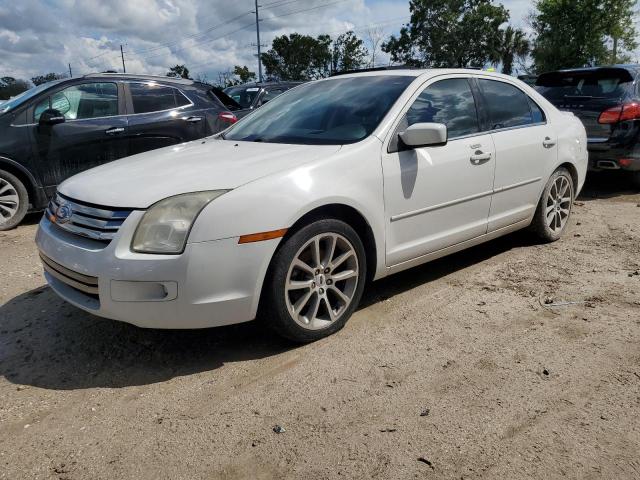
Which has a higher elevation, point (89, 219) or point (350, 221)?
point (89, 219)

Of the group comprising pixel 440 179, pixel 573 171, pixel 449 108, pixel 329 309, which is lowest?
pixel 329 309

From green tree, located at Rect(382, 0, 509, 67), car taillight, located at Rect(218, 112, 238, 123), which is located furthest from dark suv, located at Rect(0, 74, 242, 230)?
green tree, located at Rect(382, 0, 509, 67)

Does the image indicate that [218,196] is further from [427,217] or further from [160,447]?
[427,217]

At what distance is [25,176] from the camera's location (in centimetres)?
605

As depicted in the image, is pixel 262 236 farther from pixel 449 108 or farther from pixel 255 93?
pixel 255 93

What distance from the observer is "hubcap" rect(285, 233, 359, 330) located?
121 inches

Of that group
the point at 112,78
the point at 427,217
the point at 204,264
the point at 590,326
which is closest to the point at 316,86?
the point at 427,217

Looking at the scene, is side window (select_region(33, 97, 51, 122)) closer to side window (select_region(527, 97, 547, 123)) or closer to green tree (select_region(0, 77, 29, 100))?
side window (select_region(527, 97, 547, 123))

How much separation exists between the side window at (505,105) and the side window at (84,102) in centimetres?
439

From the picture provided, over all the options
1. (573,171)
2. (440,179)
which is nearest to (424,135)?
(440,179)

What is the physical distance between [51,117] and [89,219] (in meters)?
3.82

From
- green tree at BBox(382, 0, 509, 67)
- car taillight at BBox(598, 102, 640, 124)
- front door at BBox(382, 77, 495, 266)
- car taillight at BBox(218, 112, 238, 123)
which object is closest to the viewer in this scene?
front door at BBox(382, 77, 495, 266)

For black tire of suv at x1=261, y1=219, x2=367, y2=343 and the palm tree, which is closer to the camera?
black tire of suv at x1=261, y1=219, x2=367, y2=343

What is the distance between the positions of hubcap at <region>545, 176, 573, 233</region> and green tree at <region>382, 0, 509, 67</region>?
39.4 m
